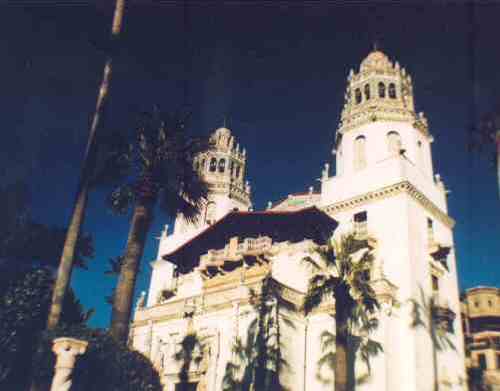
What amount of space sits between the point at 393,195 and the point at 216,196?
1952 centimetres

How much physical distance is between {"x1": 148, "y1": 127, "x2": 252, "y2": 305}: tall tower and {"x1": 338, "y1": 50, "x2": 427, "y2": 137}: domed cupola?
12740 millimetres

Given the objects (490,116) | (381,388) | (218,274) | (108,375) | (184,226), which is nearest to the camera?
(490,116)

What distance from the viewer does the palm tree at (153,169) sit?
68.7 ft

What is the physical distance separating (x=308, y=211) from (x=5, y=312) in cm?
1970

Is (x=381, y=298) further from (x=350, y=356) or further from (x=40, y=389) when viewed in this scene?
(x=40, y=389)

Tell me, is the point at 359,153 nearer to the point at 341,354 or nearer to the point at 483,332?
the point at 483,332

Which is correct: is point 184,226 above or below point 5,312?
above

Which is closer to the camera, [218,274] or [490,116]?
[490,116]

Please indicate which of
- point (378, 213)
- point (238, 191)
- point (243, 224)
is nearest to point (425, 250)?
point (378, 213)

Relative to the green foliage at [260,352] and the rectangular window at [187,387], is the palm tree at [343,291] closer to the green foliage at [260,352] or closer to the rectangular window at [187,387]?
the green foliage at [260,352]

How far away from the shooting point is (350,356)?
28453 millimetres

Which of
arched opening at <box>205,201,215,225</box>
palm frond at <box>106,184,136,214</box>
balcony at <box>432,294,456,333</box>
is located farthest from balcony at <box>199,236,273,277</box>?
palm frond at <box>106,184,136,214</box>

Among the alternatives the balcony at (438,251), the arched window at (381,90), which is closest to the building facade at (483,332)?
the balcony at (438,251)

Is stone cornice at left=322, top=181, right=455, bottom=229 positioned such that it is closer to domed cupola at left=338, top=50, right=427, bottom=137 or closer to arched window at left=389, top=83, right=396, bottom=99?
domed cupola at left=338, top=50, right=427, bottom=137
